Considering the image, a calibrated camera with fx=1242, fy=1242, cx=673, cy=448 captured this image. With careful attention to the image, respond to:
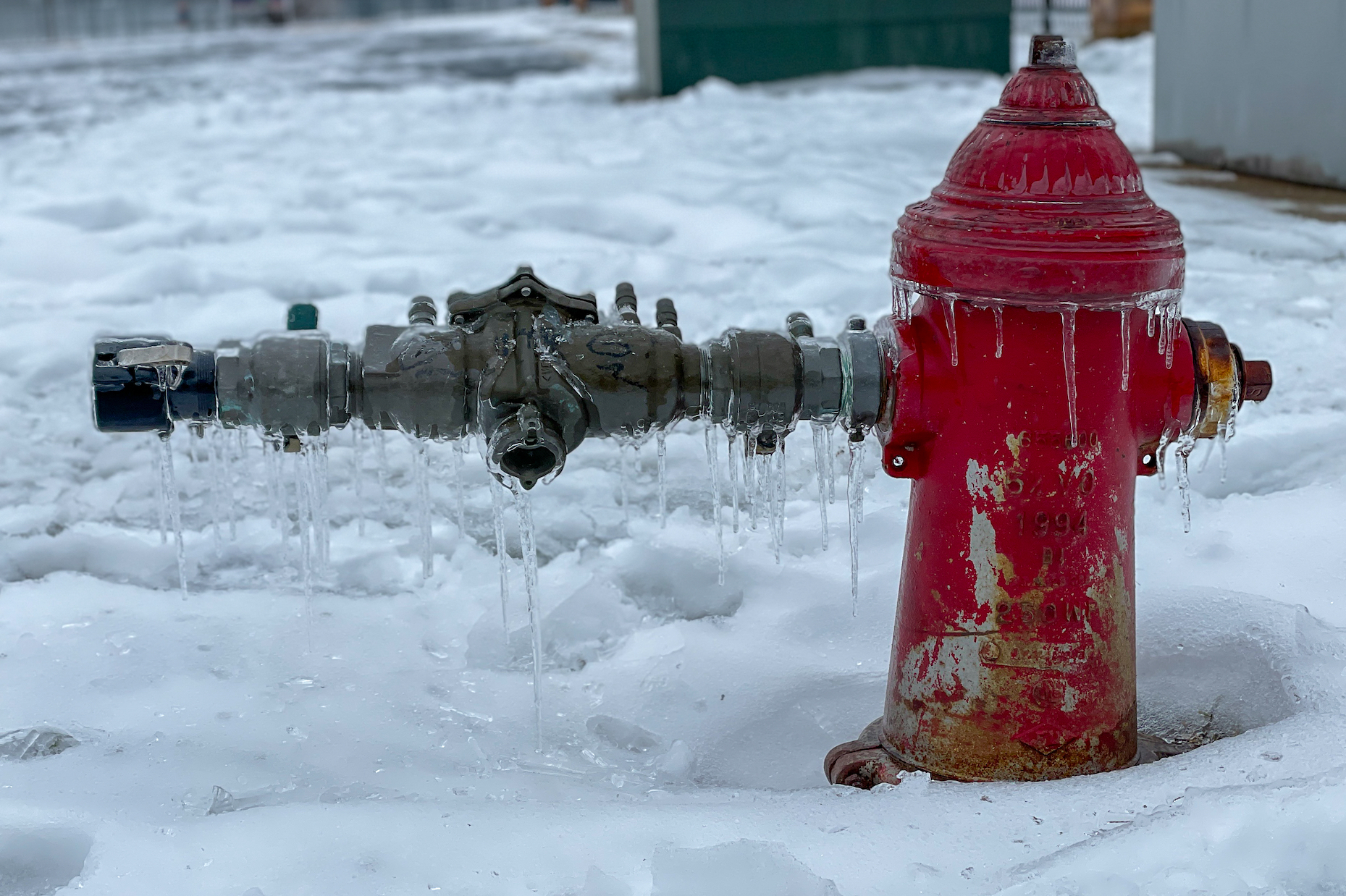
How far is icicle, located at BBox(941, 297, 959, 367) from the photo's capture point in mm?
1198

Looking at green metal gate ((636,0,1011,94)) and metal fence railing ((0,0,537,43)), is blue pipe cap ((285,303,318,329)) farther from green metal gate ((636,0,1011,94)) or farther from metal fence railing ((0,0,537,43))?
metal fence railing ((0,0,537,43))

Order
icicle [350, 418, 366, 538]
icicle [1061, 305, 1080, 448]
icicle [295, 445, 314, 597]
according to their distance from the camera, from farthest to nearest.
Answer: icicle [350, 418, 366, 538], icicle [295, 445, 314, 597], icicle [1061, 305, 1080, 448]

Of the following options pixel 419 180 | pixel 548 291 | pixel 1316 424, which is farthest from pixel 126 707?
pixel 419 180

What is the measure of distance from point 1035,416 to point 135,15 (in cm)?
2282

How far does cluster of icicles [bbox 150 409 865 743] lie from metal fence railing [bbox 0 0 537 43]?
59.7 ft

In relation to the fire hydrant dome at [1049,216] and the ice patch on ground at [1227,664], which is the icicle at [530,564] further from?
the ice patch on ground at [1227,664]

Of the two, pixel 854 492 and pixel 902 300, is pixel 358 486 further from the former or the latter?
pixel 902 300

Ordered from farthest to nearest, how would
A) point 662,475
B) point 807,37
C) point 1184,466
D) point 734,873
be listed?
point 807,37 < point 662,475 < point 1184,466 < point 734,873

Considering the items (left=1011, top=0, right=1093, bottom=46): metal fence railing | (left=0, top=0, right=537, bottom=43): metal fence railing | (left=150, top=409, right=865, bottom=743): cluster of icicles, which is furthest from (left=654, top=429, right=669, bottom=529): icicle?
(left=0, top=0, right=537, bottom=43): metal fence railing

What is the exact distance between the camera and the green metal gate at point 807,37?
24.1ft

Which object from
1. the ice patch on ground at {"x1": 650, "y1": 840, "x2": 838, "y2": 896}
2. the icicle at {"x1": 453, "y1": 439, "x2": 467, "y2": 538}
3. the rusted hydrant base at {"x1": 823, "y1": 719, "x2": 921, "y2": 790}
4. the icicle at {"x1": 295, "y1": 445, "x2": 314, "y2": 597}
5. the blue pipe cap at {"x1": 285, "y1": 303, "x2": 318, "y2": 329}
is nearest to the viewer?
the ice patch on ground at {"x1": 650, "y1": 840, "x2": 838, "y2": 896}

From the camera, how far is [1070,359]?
1.17 meters

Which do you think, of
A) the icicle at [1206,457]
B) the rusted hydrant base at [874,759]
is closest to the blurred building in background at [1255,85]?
the icicle at [1206,457]

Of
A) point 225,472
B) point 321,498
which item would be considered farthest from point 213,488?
point 321,498
